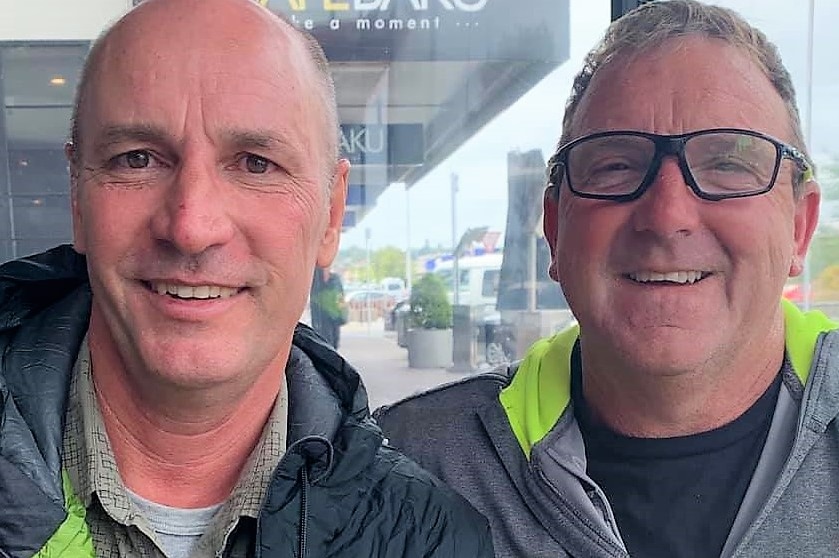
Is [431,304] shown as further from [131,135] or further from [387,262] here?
[131,135]

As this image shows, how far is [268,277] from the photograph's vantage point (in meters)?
1.11

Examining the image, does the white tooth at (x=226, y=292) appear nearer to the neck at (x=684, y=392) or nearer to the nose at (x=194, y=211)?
the nose at (x=194, y=211)

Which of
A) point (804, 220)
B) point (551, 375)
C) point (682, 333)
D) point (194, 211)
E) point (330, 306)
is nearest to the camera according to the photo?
point (194, 211)

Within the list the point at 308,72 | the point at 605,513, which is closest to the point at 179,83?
the point at 308,72

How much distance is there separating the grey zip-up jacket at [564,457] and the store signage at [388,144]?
158 cm

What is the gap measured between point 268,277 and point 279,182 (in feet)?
0.39

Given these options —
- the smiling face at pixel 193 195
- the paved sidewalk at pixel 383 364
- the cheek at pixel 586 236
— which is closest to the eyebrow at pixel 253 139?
the smiling face at pixel 193 195

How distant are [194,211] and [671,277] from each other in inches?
25.9

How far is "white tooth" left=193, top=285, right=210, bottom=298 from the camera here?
1.09 m

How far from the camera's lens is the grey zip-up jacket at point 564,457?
1.24 m

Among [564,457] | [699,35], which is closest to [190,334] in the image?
[564,457]

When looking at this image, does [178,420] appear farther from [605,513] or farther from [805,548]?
[805,548]

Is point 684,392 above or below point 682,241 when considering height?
below

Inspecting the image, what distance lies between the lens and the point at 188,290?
1090 mm
